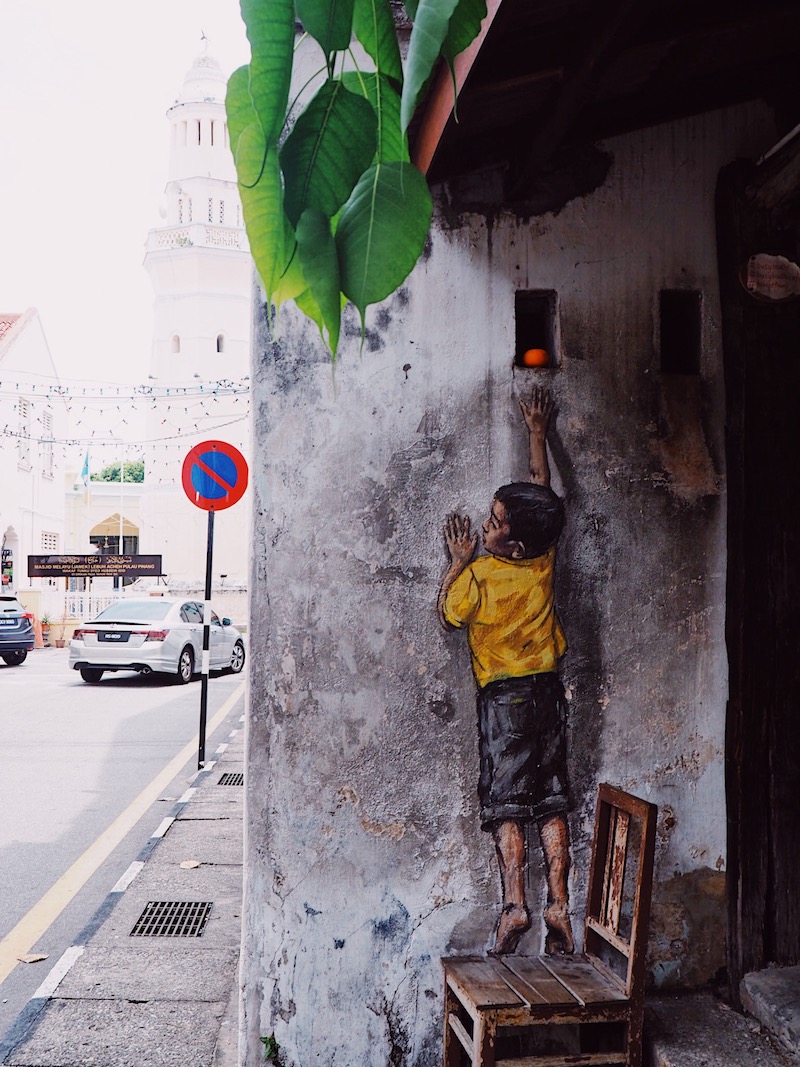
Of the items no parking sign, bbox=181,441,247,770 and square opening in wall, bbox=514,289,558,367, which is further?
no parking sign, bbox=181,441,247,770

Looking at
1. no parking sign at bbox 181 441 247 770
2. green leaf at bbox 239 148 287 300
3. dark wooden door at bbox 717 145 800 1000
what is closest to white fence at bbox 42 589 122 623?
no parking sign at bbox 181 441 247 770

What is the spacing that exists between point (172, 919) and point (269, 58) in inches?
200

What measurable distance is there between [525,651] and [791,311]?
1612mm

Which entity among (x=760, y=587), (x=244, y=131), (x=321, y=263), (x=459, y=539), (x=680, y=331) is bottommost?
(x=760, y=587)

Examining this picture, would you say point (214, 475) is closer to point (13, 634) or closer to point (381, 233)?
point (381, 233)

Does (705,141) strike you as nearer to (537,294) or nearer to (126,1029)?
(537,294)

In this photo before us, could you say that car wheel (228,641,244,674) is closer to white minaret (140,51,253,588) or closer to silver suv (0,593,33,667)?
silver suv (0,593,33,667)

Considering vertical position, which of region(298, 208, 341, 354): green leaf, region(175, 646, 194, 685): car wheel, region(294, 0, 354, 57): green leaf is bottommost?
region(175, 646, 194, 685): car wheel

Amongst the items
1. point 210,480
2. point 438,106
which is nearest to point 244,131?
point 438,106

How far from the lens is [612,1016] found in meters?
2.88

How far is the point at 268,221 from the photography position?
0.85 meters

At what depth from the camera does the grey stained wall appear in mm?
3355

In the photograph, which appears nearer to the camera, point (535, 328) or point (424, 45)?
point (424, 45)

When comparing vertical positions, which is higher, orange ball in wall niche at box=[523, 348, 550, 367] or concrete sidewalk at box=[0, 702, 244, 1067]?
orange ball in wall niche at box=[523, 348, 550, 367]
